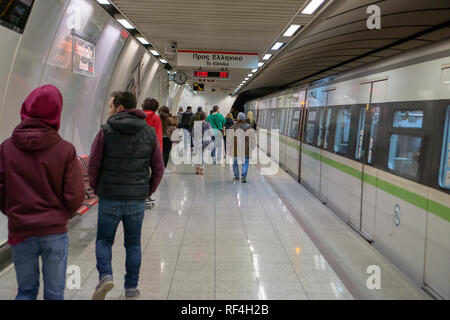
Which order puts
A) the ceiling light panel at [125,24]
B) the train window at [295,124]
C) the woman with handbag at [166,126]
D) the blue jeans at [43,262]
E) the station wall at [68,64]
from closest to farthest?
the blue jeans at [43,262] → the station wall at [68,64] → the ceiling light panel at [125,24] → the woman with handbag at [166,126] → the train window at [295,124]

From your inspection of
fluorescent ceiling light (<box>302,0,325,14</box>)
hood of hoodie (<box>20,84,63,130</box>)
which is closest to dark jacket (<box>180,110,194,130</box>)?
fluorescent ceiling light (<box>302,0,325,14</box>)

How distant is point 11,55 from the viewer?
479cm

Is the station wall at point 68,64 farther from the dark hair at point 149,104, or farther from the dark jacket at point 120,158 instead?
the dark jacket at point 120,158

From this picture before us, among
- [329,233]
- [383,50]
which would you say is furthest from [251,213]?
[383,50]

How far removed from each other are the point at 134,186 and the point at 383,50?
25.5ft

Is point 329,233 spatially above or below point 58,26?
below

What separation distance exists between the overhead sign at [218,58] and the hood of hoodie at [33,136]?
844 cm

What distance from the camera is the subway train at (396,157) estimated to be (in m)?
3.97

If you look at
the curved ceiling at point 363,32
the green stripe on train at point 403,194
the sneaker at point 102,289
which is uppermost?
the curved ceiling at point 363,32

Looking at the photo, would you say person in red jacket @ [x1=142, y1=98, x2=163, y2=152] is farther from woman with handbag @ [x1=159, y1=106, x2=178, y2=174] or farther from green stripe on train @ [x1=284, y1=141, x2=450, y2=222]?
green stripe on train @ [x1=284, y1=141, x2=450, y2=222]

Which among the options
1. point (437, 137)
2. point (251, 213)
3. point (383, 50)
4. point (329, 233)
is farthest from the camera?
point (383, 50)

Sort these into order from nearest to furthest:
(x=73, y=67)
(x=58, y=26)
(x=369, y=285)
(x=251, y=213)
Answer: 1. (x=369, y=285)
2. (x=58, y=26)
3. (x=73, y=67)
4. (x=251, y=213)

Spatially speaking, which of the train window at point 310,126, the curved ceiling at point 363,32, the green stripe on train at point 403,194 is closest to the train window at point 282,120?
the curved ceiling at point 363,32
